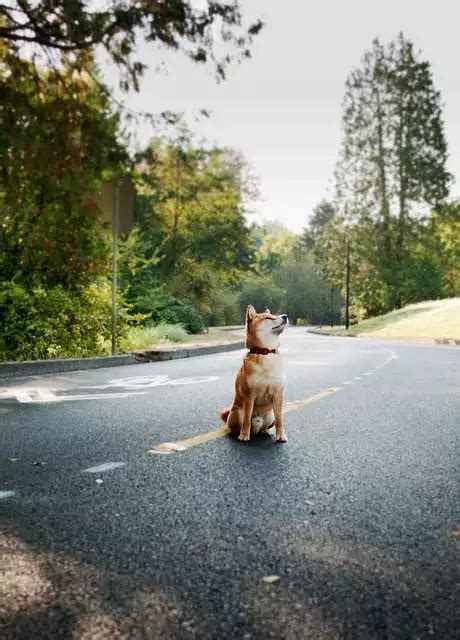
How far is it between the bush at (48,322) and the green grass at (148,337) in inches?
86.1

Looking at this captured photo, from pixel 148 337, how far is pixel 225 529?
18.8m

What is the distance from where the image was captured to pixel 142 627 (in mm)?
2486

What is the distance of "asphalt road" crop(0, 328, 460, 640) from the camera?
2590 millimetres

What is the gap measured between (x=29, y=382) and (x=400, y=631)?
9847 mm

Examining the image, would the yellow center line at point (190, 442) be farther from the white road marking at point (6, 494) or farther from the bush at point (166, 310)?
the bush at point (166, 310)

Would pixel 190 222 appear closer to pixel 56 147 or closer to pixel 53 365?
pixel 53 365

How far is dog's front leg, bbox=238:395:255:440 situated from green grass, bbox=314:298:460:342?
32.7m

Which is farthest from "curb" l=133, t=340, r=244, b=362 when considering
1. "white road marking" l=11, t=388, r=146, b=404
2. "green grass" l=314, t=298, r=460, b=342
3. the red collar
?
"green grass" l=314, t=298, r=460, b=342

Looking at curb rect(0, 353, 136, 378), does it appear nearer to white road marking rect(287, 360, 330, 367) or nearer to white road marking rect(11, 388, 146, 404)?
white road marking rect(11, 388, 146, 404)

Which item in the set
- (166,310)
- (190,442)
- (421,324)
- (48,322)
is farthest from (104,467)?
(421,324)

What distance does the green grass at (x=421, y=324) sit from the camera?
41156 millimetres

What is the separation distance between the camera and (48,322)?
14.6m

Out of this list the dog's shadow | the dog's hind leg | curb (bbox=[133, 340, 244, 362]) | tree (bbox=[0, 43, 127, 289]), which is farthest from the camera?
curb (bbox=[133, 340, 244, 362])

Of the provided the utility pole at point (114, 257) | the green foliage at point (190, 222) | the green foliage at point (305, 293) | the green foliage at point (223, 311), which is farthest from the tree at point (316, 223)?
the utility pole at point (114, 257)
